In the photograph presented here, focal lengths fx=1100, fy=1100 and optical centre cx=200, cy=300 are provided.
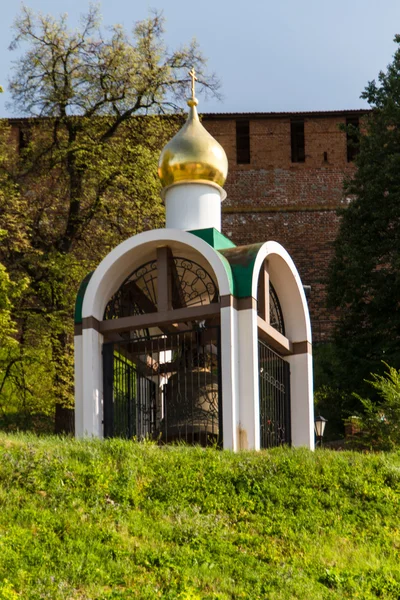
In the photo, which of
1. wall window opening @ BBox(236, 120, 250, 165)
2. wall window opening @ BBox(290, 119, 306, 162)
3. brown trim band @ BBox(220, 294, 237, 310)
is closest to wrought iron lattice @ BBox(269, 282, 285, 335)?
brown trim band @ BBox(220, 294, 237, 310)

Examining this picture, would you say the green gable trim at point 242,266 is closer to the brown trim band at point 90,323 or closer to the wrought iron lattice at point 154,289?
the wrought iron lattice at point 154,289

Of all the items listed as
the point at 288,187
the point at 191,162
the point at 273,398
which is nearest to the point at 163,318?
the point at 273,398

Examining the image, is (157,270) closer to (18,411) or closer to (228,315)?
(228,315)

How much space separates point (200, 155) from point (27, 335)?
763cm

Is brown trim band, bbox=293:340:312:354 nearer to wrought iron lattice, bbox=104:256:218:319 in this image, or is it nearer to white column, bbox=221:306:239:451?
wrought iron lattice, bbox=104:256:218:319

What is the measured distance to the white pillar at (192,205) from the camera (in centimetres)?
1163

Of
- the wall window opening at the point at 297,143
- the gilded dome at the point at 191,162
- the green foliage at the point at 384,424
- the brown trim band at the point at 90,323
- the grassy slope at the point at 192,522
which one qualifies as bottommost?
the grassy slope at the point at 192,522

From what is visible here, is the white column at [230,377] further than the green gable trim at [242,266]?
No

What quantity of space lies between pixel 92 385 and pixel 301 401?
2209mm

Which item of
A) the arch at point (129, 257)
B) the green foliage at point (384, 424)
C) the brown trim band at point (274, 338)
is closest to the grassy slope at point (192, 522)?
the brown trim band at point (274, 338)

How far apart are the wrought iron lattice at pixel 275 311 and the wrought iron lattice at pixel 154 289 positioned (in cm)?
64

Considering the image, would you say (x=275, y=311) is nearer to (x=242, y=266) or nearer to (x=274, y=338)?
(x=274, y=338)

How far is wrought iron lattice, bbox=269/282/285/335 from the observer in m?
11.8

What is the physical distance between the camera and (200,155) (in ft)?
38.9
